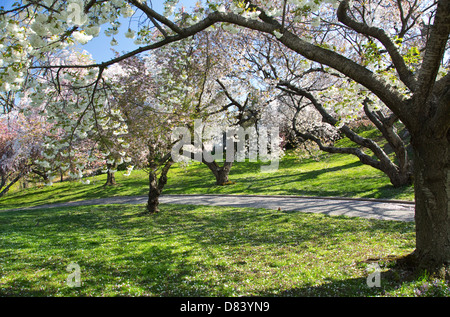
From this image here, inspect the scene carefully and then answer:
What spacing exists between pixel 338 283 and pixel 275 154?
21203mm

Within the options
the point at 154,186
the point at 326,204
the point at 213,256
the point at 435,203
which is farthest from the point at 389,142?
the point at 213,256

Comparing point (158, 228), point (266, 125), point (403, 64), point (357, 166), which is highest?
point (266, 125)

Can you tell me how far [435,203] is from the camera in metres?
4.52

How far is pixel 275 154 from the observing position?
25578 mm

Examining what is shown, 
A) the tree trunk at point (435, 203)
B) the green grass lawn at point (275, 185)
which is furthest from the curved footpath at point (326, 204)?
the tree trunk at point (435, 203)

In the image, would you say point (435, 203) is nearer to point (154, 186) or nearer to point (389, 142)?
point (154, 186)

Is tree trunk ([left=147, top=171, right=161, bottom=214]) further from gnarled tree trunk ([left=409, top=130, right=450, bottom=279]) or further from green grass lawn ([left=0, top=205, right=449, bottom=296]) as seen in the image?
gnarled tree trunk ([left=409, top=130, right=450, bottom=279])

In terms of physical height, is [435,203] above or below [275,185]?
above

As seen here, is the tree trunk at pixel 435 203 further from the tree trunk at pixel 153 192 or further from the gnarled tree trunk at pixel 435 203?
the tree trunk at pixel 153 192

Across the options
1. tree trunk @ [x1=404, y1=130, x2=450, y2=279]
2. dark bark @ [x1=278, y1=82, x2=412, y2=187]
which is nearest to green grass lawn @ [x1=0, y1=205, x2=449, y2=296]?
tree trunk @ [x1=404, y1=130, x2=450, y2=279]

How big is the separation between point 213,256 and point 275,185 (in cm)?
1269
